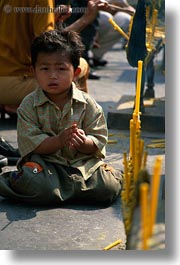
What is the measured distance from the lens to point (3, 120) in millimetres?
5402

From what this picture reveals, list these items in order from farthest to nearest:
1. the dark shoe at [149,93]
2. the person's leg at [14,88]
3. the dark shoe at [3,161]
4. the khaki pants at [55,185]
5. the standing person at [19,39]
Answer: the dark shoe at [149,93], the person's leg at [14,88], the standing person at [19,39], the dark shoe at [3,161], the khaki pants at [55,185]

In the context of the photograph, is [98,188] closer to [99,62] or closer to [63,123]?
[63,123]

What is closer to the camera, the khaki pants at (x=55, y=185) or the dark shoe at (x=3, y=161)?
the khaki pants at (x=55, y=185)

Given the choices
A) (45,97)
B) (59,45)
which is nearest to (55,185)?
(45,97)

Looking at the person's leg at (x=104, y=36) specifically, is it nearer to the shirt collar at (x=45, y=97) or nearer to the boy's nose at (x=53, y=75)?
the shirt collar at (x=45, y=97)

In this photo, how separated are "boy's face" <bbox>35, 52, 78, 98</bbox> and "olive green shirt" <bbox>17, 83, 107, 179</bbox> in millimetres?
74

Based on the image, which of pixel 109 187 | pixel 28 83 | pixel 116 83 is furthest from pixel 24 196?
pixel 116 83

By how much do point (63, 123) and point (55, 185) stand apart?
1.03ft

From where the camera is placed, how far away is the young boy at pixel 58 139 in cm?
360

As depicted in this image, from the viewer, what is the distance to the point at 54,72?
361cm

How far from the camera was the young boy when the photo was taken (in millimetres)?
3602

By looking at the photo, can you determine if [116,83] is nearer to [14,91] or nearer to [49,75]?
[14,91]

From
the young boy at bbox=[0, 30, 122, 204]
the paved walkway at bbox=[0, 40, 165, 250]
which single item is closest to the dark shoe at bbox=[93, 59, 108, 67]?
the paved walkway at bbox=[0, 40, 165, 250]

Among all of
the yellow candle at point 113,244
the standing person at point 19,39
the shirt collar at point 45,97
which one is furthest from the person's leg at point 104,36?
the yellow candle at point 113,244
